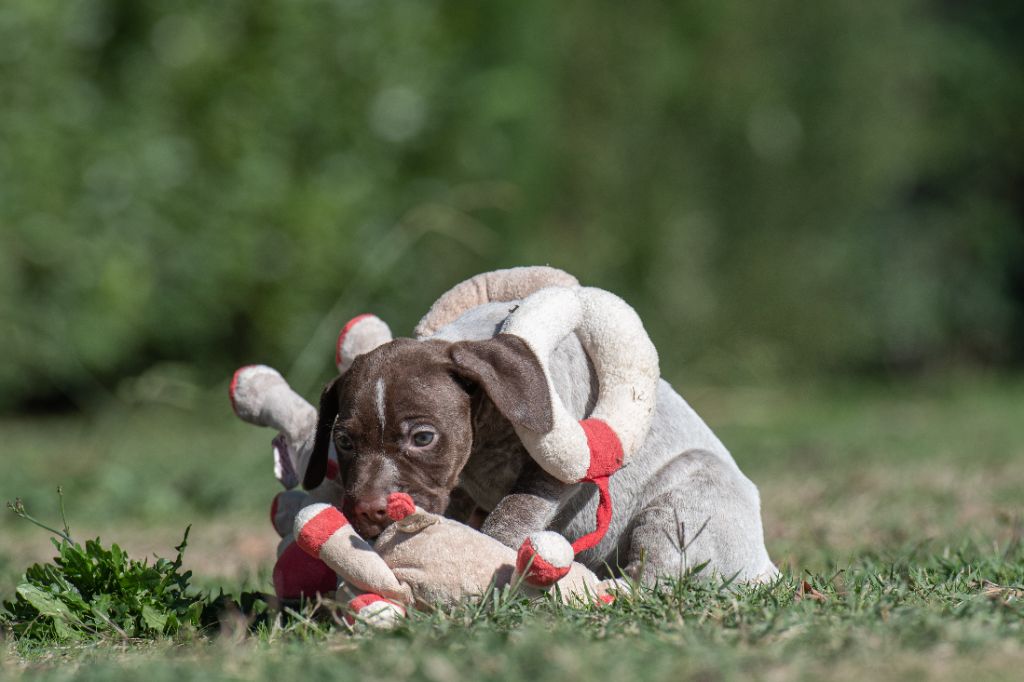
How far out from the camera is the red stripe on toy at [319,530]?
323 cm

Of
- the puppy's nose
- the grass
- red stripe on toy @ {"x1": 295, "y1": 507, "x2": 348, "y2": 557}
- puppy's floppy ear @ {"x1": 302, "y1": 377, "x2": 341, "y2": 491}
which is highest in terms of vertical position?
puppy's floppy ear @ {"x1": 302, "y1": 377, "x2": 341, "y2": 491}

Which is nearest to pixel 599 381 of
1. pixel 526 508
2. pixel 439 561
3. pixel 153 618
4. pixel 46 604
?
pixel 526 508

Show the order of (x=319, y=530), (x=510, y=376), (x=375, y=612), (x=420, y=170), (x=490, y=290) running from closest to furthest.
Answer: (x=375, y=612)
(x=319, y=530)
(x=510, y=376)
(x=490, y=290)
(x=420, y=170)

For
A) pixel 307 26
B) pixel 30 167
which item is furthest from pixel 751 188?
pixel 30 167

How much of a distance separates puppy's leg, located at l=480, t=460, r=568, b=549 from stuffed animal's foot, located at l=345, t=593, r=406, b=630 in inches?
14.1

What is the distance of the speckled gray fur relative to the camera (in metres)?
3.47

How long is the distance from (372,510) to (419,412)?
0.90 ft

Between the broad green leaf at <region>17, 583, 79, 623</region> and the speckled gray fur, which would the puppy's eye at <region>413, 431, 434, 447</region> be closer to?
the speckled gray fur

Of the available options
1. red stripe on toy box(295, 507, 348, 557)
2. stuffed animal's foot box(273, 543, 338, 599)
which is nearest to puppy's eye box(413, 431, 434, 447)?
red stripe on toy box(295, 507, 348, 557)

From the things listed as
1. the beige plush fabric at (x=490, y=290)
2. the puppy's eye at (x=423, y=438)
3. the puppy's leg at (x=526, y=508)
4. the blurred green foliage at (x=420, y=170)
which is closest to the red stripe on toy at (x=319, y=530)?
the puppy's eye at (x=423, y=438)

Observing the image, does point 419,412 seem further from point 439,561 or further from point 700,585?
point 700,585

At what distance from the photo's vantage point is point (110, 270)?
1053 centimetres

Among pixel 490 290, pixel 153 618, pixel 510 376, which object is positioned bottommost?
pixel 153 618

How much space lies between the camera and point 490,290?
3.94 meters
